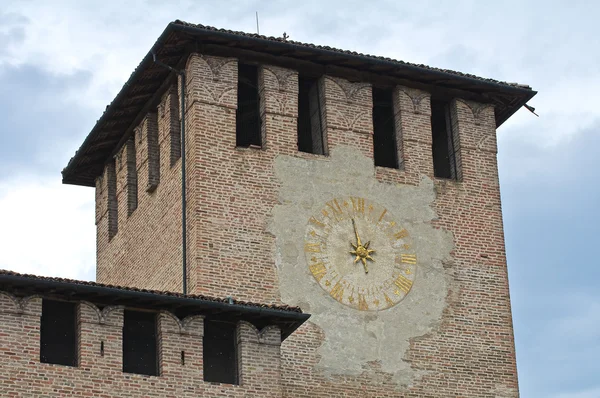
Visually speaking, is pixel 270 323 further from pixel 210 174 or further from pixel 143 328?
pixel 210 174

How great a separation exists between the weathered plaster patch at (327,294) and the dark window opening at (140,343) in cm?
524

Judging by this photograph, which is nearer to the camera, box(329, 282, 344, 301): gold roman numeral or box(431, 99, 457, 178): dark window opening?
box(329, 282, 344, 301): gold roman numeral

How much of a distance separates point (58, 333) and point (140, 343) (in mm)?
1553

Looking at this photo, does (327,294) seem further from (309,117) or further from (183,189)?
(309,117)

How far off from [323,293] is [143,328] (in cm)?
610

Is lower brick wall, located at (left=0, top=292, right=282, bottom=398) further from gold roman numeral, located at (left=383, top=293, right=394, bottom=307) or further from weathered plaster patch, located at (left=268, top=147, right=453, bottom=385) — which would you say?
gold roman numeral, located at (left=383, top=293, right=394, bottom=307)

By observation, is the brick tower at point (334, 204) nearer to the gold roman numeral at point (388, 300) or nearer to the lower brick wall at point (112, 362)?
the gold roman numeral at point (388, 300)

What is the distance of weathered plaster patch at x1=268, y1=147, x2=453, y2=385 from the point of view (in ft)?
121

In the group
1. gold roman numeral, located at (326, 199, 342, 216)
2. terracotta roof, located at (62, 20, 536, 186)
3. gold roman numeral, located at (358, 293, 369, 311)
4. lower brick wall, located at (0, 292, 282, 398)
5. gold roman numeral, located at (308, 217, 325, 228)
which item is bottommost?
lower brick wall, located at (0, 292, 282, 398)

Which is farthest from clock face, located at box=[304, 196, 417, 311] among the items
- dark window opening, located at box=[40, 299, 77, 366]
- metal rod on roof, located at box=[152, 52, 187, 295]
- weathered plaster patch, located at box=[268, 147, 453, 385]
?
dark window opening, located at box=[40, 299, 77, 366]

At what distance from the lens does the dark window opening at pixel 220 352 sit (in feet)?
106

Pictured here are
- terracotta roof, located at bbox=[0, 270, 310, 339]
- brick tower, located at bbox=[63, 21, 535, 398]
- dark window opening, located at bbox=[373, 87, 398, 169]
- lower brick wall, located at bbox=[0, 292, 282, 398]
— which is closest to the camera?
lower brick wall, located at bbox=[0, 292, 282, 398]

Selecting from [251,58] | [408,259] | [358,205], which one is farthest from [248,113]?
[408,259]

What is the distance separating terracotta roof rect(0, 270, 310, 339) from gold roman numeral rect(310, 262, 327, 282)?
3767mm
